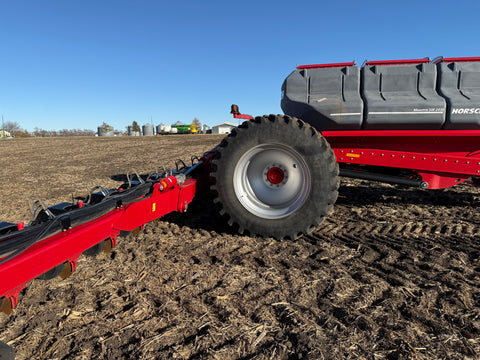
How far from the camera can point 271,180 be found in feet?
10.6

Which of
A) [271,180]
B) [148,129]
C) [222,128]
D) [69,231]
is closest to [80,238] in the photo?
[69,231]

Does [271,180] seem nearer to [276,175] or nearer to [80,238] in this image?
[276,175]

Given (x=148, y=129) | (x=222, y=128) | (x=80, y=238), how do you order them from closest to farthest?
(x=80, y=238)
(x=148, y=129)
(x=222, y=128)

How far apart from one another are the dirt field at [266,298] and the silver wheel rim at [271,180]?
38 centimetres

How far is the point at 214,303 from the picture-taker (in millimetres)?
2139

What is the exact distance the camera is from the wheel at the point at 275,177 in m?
2.95

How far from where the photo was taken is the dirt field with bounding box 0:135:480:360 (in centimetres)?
173

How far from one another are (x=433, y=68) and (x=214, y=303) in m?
3.35

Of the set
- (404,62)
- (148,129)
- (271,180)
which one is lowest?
(271,180)

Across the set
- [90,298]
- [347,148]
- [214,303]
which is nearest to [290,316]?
[214,303]

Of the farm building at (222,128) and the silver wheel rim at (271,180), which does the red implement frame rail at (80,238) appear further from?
the farm building at (222,128)

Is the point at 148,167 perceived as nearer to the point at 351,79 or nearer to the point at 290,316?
the point at 351,79

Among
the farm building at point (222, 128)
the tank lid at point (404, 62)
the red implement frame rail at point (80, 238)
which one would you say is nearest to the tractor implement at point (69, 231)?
the red implement frame rail at point (80, 238)

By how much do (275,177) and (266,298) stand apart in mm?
1395
